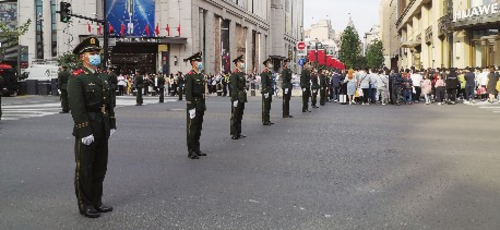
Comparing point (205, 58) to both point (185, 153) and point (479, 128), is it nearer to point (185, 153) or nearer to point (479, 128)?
point (479, 128)

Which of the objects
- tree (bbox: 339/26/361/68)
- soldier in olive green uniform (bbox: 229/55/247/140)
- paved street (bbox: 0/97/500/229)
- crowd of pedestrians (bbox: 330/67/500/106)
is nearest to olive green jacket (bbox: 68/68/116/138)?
paved street (bbox: 0/97/500/229)

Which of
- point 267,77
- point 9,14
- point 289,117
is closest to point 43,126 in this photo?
point 267,77

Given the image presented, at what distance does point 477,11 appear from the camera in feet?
119

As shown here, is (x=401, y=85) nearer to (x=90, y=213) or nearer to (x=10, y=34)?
(x=90, y=213)

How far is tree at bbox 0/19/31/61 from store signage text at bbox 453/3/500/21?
100.0ft

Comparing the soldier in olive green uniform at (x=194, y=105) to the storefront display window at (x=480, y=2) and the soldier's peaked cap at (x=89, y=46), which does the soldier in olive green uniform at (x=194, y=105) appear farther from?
the storefront display window at (x=480, y=2)

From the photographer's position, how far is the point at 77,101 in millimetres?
5668

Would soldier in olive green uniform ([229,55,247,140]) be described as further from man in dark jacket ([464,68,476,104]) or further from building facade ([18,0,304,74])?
building facade ([18,0,304,74])

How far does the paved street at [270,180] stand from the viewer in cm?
553

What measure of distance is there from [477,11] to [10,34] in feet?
107

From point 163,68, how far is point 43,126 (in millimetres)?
30010

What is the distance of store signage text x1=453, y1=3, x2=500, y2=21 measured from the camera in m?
34.9

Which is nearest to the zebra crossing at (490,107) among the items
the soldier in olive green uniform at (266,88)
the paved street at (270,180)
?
the paved street at (270,180)

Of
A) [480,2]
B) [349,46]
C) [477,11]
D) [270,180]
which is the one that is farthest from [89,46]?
[349,46]
